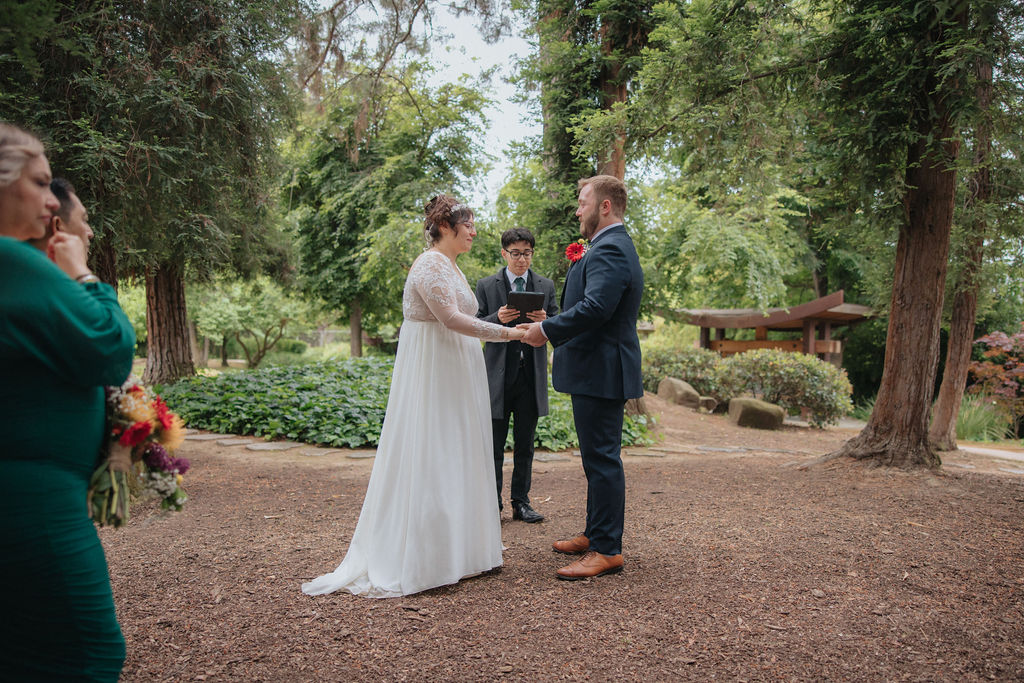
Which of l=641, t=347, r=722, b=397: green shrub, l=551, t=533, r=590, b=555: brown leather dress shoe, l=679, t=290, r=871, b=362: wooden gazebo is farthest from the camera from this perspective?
l=679, t=290, r=871, b=362: wooden gazebo

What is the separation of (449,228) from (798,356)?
416 inches

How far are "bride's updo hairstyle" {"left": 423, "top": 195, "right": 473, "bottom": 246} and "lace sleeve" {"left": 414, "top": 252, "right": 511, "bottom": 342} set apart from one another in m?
0.14

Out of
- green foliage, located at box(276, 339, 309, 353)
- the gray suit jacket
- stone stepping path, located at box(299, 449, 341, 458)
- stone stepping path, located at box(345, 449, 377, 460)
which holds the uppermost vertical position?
the gray suit jacket

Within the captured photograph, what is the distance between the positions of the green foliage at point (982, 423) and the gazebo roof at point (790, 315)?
3.14 meters

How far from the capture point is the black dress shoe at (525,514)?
4.59 m

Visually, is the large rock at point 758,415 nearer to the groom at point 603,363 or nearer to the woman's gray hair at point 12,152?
the groom at point 603,363

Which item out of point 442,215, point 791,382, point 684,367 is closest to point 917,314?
point 442,215

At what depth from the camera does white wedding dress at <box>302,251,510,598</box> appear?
10.8ft

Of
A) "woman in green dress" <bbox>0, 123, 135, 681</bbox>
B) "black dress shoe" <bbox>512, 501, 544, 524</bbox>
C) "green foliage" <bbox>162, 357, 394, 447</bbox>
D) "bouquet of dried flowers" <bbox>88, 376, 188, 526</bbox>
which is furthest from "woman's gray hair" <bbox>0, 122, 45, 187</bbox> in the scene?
"green foliage" <bbox>162, 357, 394, 447</bbox>

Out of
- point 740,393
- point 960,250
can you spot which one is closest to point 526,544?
point 960,250

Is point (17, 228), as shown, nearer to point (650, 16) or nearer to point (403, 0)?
point (403, 0)

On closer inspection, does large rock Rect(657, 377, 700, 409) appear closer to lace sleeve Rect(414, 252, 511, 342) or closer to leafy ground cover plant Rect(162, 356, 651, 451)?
leafy ground cover plant Rect(162, 356, 651, 451)

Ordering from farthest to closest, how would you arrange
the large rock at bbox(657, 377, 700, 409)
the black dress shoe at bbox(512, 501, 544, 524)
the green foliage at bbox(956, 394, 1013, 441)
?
the large rock at bbox(657, 377, 700, 409)
the green foliage at bbox(956, 394, 1013, 441)
the black dress shoe at bbox(512, 501, 544, 524)

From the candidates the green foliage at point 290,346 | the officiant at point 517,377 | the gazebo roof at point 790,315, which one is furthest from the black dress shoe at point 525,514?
the green foliage at point 290,346
